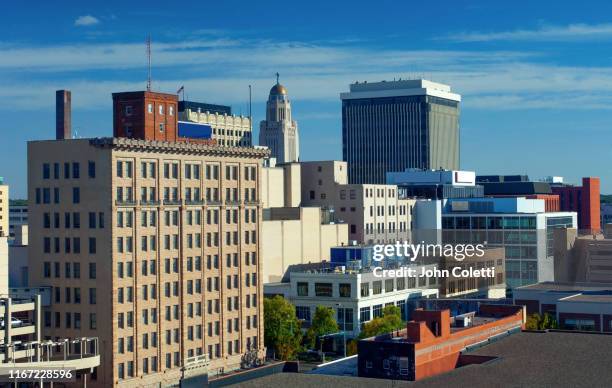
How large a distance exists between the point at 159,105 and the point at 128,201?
1878 cm

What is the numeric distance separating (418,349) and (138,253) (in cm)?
4480

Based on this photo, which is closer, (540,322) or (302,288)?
(540,322)

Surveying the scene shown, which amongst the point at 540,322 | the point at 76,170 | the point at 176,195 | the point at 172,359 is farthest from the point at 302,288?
the point at 76,170

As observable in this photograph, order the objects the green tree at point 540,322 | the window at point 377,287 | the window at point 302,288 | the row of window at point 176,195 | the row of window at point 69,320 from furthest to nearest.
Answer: the window at point 302,288, the window at point 377,287, the green tree at point 540,322, the row of window at point 176,195, the row of window at point 69,320

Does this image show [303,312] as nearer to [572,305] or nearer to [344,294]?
[344,294]

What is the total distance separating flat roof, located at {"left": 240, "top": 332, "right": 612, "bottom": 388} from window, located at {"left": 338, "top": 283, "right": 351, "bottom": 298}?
48737mm

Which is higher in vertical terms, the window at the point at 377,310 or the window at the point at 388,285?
the window at the point at 388,285

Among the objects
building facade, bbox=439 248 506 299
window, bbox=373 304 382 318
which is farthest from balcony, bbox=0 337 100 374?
building facade, bbox=439 248 506 299

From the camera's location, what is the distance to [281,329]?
504 ft

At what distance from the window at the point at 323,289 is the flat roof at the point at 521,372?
169 ft

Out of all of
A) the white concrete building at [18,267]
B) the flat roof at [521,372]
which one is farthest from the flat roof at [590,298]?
the white concrete building at [18,267]

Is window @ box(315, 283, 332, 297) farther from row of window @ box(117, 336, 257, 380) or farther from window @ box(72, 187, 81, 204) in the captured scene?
window @ box(72, 187, 81, 204)

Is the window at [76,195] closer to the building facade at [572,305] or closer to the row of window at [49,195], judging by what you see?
the row of window at [49,195]

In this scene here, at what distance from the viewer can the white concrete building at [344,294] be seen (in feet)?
520
